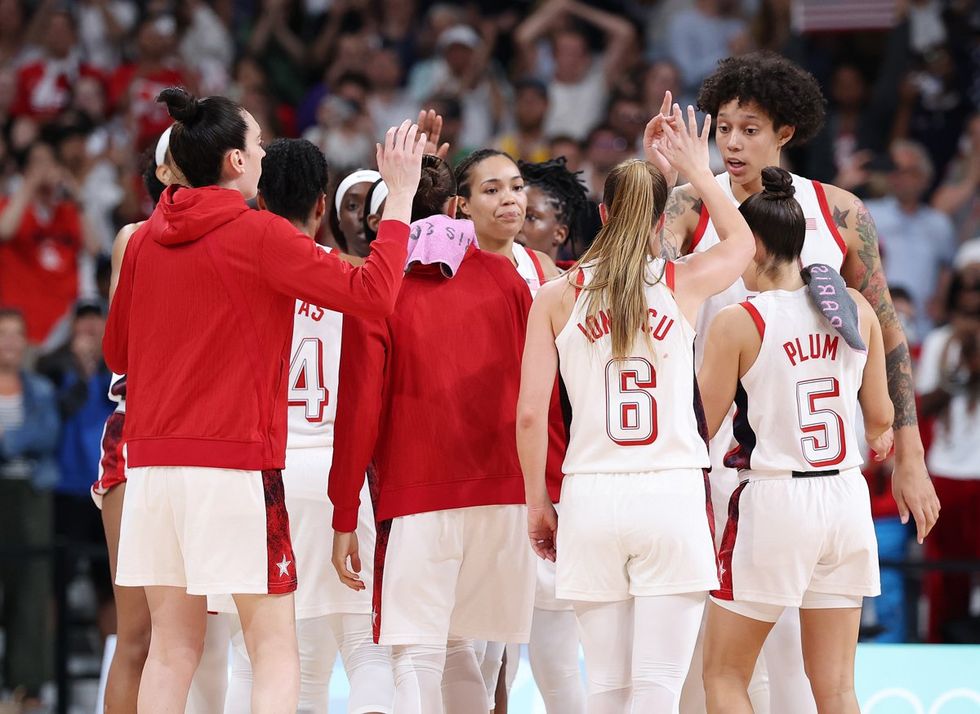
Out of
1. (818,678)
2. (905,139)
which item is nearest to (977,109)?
(905,139)

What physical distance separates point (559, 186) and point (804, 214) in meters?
1.16

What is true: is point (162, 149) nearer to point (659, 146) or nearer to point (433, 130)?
point (433, 130)

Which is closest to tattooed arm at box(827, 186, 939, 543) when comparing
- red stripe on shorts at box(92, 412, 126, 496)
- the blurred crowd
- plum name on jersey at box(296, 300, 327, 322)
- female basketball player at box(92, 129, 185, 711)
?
plum name on jersey at box(296, 300, 327, 322)

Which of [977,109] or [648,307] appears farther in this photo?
[977,109]

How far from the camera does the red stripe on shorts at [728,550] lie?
4.29 meters

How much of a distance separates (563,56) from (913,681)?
5941 millimetres

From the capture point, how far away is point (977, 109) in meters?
9.77

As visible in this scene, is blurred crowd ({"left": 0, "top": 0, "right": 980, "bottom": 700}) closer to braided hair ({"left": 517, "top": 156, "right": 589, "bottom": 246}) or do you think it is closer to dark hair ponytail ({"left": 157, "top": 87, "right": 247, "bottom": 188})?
braided hair ({"left": 517, "top": 156, "right": 589, "bottom": 246})

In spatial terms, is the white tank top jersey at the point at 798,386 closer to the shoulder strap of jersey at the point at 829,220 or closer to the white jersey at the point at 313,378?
the shoulder strap of jersey at the point at 829,220

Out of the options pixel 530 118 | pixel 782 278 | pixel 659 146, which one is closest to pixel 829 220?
pixel 782 278

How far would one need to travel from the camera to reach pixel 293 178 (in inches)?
182

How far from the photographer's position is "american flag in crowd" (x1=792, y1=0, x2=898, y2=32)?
10156 mm

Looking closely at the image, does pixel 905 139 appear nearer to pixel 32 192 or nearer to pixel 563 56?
pixel 563 56

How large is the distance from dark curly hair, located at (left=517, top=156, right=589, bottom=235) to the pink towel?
1.20 meters
